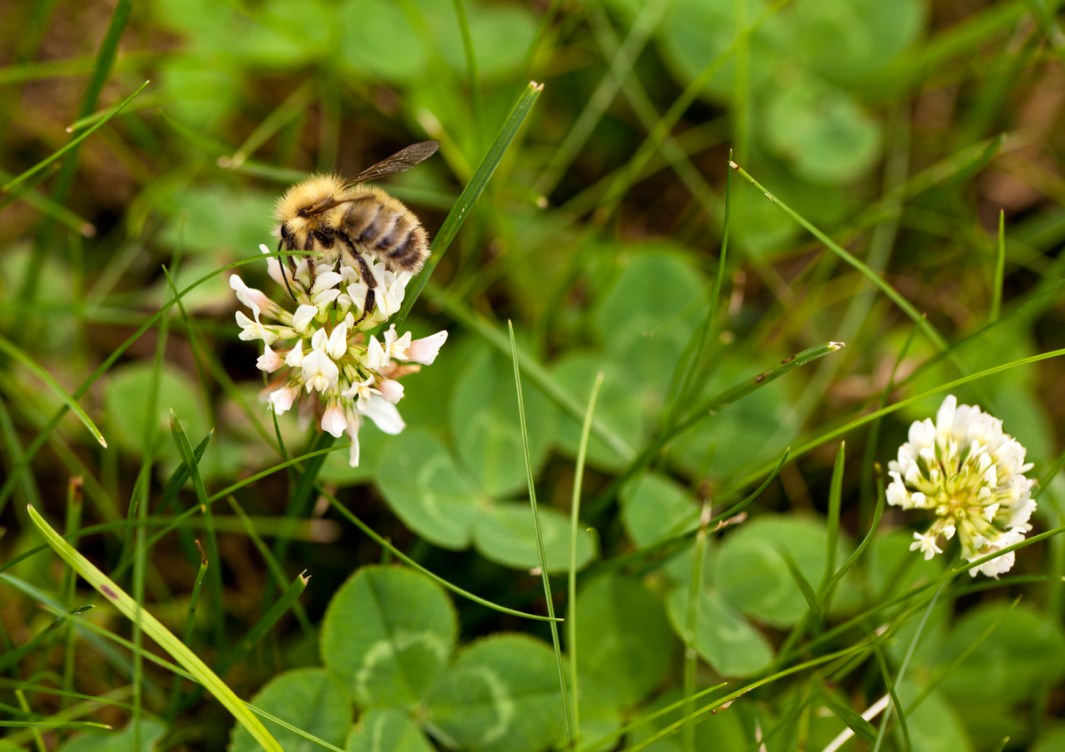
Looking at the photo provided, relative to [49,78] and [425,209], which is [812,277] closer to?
[425,209]

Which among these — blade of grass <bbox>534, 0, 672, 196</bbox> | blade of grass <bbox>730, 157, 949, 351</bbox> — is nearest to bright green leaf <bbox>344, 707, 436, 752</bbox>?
blade of grass <bbox>730, 157, 949, 351</bbox>

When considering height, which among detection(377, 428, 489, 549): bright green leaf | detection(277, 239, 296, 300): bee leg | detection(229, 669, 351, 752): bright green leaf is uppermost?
detection(277, 239, 296, 300): bee leg

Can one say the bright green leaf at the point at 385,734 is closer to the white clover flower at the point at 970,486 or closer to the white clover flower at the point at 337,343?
the white clover flower at the point at 337,343

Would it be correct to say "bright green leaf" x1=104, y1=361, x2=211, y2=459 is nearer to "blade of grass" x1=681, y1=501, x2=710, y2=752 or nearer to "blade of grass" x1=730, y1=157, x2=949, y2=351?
"blade of grass" x1=681, y1=501, x2=710, y2=752

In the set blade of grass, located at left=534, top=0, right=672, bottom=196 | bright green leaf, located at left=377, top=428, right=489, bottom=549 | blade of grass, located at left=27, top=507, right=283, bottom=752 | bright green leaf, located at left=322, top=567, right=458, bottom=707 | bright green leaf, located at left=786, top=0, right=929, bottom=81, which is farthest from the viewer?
bright green leaf, located at left=786, top=0, right=929, bottom=81

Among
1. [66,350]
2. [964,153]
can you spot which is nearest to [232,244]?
[66,350]

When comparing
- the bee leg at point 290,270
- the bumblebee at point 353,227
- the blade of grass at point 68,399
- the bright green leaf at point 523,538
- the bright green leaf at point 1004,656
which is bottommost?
the bright green leaf at point 1004,656

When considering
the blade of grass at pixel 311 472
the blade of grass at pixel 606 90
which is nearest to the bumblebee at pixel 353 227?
the blade of grass at pixel 311 472
